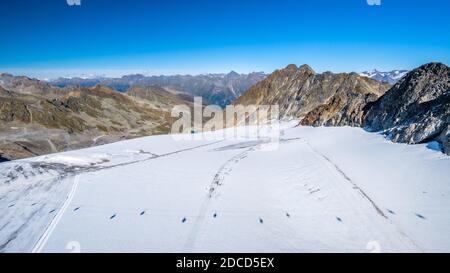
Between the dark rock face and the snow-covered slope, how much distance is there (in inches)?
54.7

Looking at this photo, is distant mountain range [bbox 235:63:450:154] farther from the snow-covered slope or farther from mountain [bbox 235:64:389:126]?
the snow-covered slope

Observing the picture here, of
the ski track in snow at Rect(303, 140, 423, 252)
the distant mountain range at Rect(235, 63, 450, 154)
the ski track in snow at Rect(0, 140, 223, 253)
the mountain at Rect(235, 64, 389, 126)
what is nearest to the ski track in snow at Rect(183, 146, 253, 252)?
the ski track in snow at Rect(0, 140, 223, 253)

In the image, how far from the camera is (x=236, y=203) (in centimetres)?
1784

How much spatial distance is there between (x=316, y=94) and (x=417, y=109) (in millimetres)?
63042

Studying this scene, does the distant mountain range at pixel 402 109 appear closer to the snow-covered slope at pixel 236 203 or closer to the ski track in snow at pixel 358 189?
the snow-covered slope at pixel 236 203

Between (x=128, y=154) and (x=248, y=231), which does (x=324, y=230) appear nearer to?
(x=248, y=231)

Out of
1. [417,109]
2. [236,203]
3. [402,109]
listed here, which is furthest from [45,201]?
[402,109]

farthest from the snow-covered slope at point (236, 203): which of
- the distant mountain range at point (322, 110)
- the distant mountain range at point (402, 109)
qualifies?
the distant mountain range at point (322, 110)

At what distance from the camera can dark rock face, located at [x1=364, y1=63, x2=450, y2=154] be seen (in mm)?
23325

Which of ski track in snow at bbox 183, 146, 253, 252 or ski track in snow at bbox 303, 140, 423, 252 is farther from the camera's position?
ski track in snow at bbox 183, 146, 253, 252

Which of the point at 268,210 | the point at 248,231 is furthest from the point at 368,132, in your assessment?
the point at 248,231

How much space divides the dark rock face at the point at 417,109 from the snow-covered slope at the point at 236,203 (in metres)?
1.39

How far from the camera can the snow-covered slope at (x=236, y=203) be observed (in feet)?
43.4
